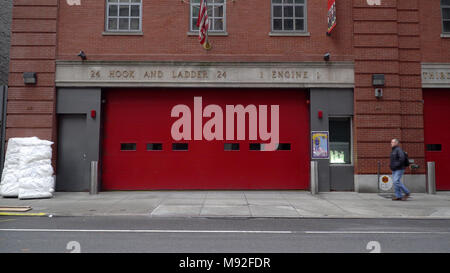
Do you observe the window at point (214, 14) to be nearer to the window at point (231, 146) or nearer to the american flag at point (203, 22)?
the american flag at point (203, 22)

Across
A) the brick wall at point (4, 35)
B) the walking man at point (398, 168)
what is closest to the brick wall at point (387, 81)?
the walking man at point (398, 168)

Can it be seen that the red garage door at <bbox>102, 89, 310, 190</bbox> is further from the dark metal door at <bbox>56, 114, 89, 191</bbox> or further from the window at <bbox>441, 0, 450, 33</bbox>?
the window at <bbox>441, 0, 450, 33</bbox>

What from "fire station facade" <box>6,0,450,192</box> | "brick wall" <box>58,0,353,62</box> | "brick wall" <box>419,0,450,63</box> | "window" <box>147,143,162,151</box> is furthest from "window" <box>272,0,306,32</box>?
"window" <box>147,143,162,151</box>

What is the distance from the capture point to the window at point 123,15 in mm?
12664

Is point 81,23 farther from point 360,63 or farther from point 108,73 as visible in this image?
point 360,63

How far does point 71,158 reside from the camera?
40.6ft

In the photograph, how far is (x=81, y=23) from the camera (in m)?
12.4

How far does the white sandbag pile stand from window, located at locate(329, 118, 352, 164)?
10373mm

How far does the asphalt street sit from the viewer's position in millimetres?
5227

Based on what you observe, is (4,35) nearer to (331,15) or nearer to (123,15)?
(123,15)

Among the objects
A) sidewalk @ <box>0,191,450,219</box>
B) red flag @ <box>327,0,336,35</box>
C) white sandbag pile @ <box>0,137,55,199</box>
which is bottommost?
sidewalk @ <box>0,191,450,219</box>

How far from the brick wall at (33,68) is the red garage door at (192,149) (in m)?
2.17

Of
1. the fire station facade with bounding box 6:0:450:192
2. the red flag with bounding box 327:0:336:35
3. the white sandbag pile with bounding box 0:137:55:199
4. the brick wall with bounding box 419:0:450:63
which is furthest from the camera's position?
the brick wall with bounding box 419:0:450:63

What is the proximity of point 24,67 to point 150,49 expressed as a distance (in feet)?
15.6
